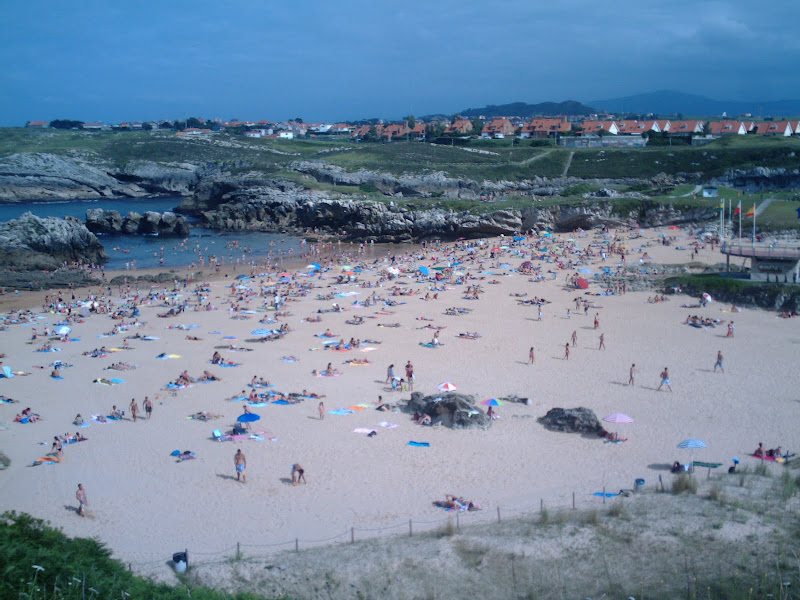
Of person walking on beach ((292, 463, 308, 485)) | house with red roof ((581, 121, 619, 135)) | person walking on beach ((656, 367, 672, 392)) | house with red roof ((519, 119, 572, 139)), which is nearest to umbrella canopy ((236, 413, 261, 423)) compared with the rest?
person walking on beach ((292, 463, 308, 485))

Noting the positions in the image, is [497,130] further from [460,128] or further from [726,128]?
[726,128]

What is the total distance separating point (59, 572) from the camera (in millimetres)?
6738

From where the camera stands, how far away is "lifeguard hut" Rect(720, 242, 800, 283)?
23.9 metres

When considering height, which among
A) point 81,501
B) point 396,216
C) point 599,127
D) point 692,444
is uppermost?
point 599,127

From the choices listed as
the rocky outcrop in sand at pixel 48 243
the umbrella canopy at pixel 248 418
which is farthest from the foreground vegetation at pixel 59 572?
the rocky outcrop in sand at pixel 48 243

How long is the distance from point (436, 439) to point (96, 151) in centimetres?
8714

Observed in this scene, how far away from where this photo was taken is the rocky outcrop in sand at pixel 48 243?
36406mm

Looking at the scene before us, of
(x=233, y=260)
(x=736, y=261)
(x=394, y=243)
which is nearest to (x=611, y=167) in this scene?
(x=394, y=243)

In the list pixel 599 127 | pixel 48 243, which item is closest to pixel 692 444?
pixel 48 243

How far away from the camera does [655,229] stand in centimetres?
4078

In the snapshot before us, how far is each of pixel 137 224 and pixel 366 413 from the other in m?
39.4

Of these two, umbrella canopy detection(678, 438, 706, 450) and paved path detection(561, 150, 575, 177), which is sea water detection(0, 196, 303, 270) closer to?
umbrella canopy detection(678, 438, 706, 450)

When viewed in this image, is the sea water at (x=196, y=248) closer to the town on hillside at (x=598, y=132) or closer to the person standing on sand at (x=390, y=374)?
the person standing on sand at (x=390, y=374)

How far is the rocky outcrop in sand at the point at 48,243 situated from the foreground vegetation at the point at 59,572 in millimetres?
32424
